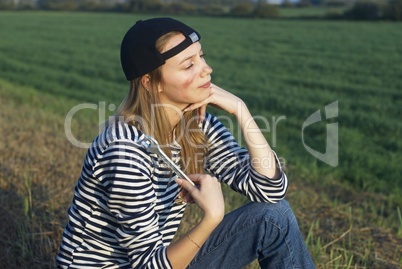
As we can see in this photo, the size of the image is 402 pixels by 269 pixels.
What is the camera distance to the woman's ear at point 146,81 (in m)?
2.66

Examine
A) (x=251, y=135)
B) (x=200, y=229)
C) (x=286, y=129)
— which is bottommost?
(x=286, y=129)

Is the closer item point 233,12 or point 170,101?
point 170,101

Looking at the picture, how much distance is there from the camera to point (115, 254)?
8.60 ft

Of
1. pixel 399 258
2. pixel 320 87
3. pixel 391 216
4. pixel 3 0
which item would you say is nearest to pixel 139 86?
pixel 399 258

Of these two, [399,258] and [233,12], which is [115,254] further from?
[233,12]

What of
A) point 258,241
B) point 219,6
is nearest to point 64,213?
point 258,241

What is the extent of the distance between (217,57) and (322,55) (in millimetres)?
3243

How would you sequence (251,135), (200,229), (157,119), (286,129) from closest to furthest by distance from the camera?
(200,229)
(157,119)
(251,135)
(286,129)

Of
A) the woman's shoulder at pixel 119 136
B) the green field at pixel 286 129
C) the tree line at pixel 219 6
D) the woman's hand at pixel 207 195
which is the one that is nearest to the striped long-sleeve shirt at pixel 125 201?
the woman's shoulder at pixel 119 136

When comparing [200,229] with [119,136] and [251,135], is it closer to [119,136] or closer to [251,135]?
[119,136]

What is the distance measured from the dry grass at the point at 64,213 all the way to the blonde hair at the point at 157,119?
38.5 inches

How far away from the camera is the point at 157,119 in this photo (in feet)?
8.68

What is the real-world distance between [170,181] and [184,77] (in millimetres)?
415

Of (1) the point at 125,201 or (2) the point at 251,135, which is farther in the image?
(2) the point at 251,135
